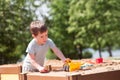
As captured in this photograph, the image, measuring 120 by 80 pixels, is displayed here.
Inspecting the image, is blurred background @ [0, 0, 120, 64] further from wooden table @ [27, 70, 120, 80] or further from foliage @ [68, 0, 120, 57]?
wooden table @ [27, 70, 120, 80]

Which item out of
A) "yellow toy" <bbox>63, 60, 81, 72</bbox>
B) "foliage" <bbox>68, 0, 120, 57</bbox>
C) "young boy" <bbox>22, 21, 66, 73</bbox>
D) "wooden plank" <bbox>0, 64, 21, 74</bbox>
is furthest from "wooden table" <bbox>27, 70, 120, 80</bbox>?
"foliage" <bbox>68, 0, 120, 57</bbox>

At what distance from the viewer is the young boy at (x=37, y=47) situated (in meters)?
5.70

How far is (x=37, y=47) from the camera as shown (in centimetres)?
596

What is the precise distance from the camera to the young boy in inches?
224

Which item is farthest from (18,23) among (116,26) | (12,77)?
(12,77)

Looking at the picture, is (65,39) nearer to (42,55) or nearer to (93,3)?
(93,3)

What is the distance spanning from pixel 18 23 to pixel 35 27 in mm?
17399

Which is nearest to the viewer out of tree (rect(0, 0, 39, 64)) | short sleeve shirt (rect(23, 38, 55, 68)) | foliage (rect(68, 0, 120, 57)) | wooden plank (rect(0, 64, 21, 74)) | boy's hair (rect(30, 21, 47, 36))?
boy's hair (rect(30, 21, 47, 36))

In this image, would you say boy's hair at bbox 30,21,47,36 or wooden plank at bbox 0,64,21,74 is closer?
boy's hair at bbox 30,21,47,36

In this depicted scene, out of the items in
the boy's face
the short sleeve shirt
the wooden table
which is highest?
the boy's face

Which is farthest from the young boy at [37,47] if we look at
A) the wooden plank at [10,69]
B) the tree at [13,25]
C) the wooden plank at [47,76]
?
the tree at [13,25]

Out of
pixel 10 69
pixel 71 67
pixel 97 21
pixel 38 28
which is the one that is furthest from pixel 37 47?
pixel 97 21

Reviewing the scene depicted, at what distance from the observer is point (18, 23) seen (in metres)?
23.0

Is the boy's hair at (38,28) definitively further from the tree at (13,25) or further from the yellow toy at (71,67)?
the tree at (13,25)
